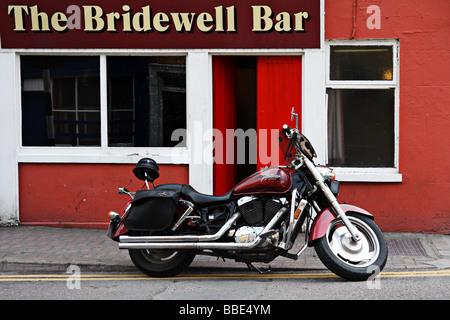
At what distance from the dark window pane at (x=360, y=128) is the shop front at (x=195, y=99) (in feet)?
0.05

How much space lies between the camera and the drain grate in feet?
26.9

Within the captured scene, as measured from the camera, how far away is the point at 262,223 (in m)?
6.80

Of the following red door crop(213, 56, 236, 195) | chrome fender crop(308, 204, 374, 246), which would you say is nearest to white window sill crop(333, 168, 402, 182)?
red door crop(213, 56, 236, 195)

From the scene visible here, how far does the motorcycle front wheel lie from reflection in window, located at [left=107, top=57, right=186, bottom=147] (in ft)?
13.4

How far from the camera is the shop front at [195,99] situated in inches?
382

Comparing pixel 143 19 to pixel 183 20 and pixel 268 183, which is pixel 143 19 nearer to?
pixel 183 20

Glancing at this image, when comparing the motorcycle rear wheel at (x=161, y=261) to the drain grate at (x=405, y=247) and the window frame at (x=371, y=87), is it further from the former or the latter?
the window frame at (x=371, y=87)

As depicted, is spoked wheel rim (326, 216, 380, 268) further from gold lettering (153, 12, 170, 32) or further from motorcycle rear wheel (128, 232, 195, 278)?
gold lettering (153, 12, 170, 32)

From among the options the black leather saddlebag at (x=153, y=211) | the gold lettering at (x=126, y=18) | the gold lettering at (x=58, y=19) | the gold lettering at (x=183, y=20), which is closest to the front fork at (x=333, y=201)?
the black leather saddlebag at (x=153, y=211)

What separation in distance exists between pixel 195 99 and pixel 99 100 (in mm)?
1546

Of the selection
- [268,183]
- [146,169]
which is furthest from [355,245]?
[146,169]
